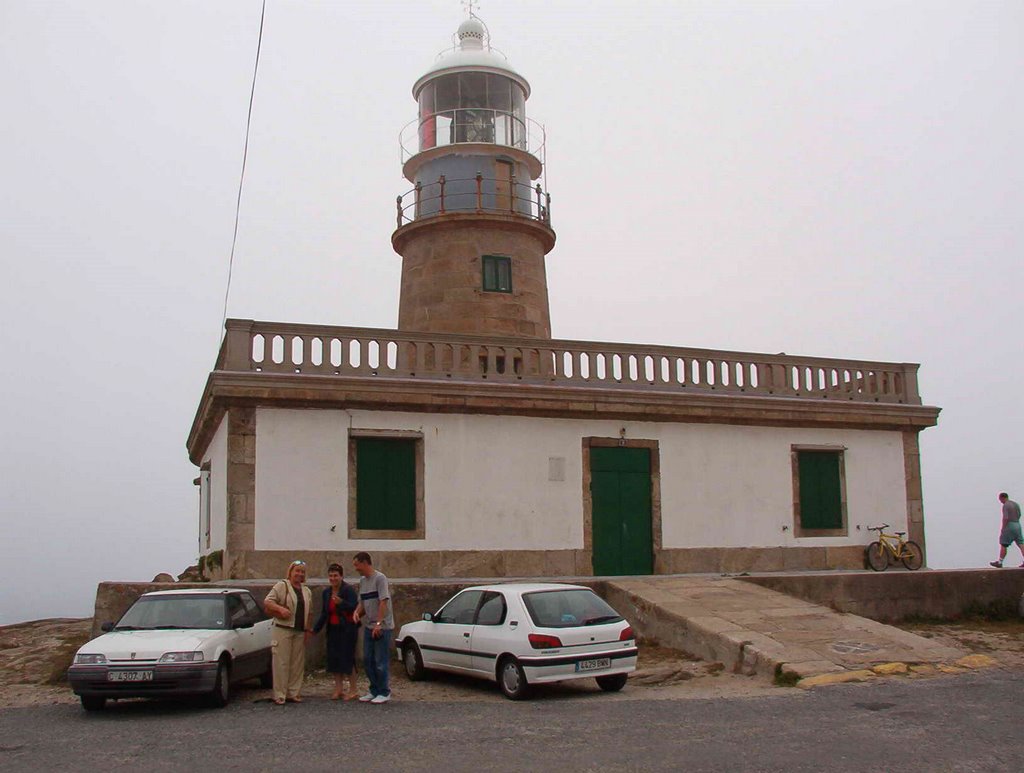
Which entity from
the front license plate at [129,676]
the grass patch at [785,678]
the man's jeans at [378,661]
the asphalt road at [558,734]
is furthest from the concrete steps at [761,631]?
the front license plate at [129,676]

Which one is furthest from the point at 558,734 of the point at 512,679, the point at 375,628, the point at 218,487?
the point at 218,487

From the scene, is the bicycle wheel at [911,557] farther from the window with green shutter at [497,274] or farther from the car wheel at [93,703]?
the car wheel at [93,703]

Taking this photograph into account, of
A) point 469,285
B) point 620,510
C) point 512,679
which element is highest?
point 469,285

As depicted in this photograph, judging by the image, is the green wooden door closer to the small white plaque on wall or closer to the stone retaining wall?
the small white plaque on wall

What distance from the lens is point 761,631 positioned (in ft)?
47.0

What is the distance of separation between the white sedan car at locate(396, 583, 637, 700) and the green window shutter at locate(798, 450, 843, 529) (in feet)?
30.6

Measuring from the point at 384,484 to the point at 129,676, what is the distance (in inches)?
280

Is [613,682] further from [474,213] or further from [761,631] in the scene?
[474,213]

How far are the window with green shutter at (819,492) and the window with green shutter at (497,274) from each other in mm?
6388

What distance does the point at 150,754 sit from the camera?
916 cm

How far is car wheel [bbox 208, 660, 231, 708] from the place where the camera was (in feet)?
37.6

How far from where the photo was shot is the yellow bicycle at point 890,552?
21.1 m

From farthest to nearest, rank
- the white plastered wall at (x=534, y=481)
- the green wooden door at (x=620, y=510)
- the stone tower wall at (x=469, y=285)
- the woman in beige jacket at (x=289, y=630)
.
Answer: the stone tower wall at (x=469, y=285) → the green wooden door at (x=620, y=510) → the white plastered wall at (x=534, y=481) → the woman in beige jacket at (x=289, y=630)

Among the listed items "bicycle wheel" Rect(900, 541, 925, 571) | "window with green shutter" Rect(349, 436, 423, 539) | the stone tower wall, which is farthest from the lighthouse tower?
"bicycle wheel" Rect(900, 541, 925, 571)
